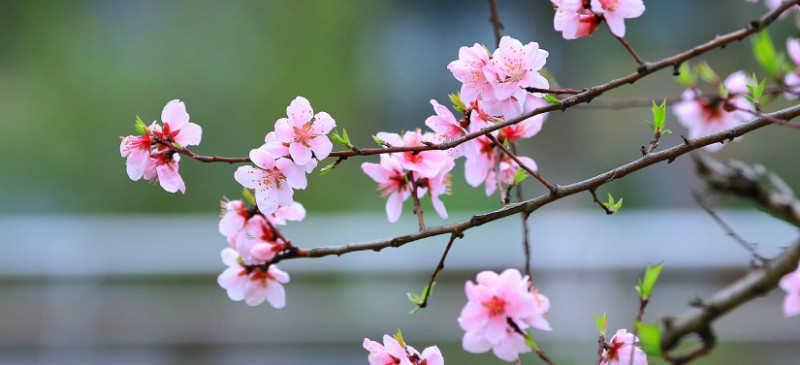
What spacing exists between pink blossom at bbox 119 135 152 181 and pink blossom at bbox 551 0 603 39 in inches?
11.5

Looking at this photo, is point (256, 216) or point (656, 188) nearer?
point (256, 216)

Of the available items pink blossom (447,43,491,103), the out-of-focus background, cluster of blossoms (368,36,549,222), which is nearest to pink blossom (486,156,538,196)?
cluster of blossoms (368,36,549,222)

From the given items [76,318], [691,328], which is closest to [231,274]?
[691,328]

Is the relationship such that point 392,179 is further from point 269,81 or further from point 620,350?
point 269,81

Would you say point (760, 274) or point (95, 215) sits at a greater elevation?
point (95, 215)

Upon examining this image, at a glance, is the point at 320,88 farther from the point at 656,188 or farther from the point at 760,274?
the point at 760,274

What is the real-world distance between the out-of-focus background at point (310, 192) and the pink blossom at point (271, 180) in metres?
1.81

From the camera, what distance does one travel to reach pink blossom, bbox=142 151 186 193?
20.2 inches

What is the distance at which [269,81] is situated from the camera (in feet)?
9.58

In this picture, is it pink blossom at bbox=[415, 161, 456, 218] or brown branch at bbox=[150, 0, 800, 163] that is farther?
pink blossom at bbox=[415, 161, 456, 218]

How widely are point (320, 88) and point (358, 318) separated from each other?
0.99 metres

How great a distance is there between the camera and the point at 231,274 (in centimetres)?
57

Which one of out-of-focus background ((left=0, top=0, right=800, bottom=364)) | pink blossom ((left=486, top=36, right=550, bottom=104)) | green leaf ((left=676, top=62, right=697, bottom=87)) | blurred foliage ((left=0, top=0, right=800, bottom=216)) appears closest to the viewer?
pink blossom ((left=486, top=36, right=550, bottom=104))

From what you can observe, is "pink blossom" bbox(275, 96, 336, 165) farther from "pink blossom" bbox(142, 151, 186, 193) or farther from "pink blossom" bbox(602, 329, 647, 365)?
"pink blossom" bbox(602, 329, 647, 365)
